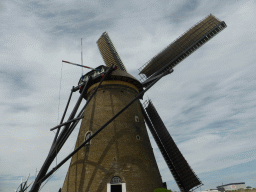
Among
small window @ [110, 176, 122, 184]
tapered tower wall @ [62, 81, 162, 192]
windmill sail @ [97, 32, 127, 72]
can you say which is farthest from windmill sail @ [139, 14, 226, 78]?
small window @ [110, 176, 122, 184]

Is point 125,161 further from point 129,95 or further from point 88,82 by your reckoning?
point 88,82

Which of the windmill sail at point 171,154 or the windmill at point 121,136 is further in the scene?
the windmill sail at point 171,154

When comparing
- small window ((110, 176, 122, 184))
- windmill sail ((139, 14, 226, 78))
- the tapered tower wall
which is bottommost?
small window ((110, 176, 122, 184))

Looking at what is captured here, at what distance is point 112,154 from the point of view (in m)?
13.8

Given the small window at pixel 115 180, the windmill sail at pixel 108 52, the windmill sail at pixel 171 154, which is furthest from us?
the windmill sail at pixel 108 52

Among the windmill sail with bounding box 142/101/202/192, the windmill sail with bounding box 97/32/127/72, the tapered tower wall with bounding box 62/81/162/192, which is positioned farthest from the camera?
the windmill sail with bounding box 97/32/127/72

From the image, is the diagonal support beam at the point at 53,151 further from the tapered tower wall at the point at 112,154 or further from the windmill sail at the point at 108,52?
the windmill sail at the point at 108,52

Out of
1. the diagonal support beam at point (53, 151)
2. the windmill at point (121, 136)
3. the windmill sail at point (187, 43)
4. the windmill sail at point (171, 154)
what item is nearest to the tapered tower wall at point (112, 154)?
the windmill at point (121, 136)

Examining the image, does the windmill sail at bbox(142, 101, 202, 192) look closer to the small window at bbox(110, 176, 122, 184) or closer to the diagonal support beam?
the small window at bbox(110, 176, 122, 184)

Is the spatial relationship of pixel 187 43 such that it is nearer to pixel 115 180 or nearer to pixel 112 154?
pixel 112 154

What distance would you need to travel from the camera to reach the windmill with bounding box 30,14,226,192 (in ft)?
43.0

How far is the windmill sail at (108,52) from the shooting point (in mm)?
23828

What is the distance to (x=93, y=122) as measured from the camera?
1572 cm

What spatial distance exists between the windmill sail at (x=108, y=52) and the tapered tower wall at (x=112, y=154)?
7308mm
